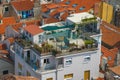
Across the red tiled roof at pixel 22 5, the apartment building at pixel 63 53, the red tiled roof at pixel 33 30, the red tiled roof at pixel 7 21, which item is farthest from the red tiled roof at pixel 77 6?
the red tiled roof at pixel 33 30

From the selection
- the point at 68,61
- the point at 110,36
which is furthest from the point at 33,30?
the point at 110,36

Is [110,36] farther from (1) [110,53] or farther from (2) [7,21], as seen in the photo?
(2) [7,21]

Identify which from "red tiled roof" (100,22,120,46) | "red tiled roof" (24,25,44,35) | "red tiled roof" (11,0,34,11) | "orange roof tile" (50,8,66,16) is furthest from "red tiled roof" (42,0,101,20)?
"red tiled roof" (24,25,44,35)

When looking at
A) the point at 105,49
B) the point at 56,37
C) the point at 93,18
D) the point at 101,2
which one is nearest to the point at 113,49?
the point at 105,49

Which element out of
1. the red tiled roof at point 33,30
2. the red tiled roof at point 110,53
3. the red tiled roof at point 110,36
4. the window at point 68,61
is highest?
the red tiled roof at point 33,30

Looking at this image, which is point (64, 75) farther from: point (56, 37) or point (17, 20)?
point (17, 20)

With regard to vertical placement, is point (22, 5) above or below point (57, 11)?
above

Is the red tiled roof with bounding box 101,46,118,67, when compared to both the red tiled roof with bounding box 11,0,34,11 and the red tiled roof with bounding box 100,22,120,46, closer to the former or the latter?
the red tiled roof with bounding box 100,22,120,46

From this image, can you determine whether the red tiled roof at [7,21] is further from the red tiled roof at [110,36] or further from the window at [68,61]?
the window at [68,61]
